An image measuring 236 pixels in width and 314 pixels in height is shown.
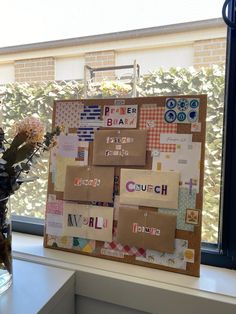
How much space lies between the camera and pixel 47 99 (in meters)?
1.29

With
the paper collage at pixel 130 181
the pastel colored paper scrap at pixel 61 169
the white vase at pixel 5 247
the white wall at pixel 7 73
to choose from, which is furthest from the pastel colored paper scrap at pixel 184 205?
the white wall at pixel 7 73

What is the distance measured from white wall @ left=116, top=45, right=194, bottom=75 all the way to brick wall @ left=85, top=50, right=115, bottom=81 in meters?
0.03

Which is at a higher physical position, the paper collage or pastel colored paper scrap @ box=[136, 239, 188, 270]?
the paper collage

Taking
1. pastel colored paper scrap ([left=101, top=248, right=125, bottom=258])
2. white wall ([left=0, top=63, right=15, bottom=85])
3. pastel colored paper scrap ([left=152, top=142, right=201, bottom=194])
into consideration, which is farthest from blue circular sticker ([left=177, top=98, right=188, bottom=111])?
white wall ([left=0, top=63, right=15, bottom=85])

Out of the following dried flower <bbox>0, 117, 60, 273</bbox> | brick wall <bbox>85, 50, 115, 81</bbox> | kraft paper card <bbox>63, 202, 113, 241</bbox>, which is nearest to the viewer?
dried flower <bbox>0, 117, 60, 273</bbox>

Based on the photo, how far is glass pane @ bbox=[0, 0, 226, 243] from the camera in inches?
41.5

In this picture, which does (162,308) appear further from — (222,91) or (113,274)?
(222,91)

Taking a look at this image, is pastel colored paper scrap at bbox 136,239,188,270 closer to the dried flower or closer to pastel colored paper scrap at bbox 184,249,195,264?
pastel colored paper scrap at bbox 184,249,195,264

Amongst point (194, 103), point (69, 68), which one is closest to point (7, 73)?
point (69, 68)

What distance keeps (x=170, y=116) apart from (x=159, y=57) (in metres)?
0.31

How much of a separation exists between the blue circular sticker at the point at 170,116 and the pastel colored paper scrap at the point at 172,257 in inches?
16.2

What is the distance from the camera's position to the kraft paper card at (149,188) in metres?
0.96

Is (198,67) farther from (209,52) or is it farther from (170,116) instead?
(170,116)

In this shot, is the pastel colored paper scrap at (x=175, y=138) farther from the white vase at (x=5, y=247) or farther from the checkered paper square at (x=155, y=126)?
the white vase at (x=5, y=247)
